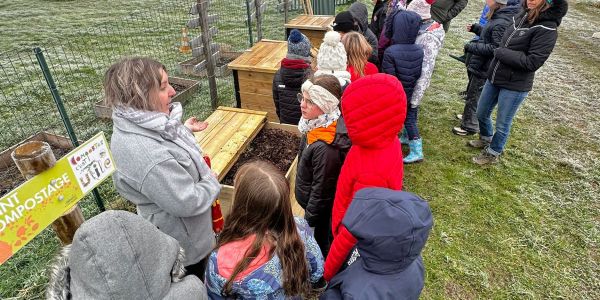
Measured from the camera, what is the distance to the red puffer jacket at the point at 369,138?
196 cm

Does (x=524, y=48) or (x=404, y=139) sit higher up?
(x=524, y=48)

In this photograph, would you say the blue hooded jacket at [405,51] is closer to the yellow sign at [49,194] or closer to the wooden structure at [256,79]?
the wooden structure at [256,79]


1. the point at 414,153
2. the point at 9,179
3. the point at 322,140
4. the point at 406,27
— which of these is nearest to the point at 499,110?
the point at 414,153

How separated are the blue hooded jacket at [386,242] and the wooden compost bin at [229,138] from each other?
5.72 feet

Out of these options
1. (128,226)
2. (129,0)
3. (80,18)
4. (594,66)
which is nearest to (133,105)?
(128,226)

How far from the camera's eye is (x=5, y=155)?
382cm

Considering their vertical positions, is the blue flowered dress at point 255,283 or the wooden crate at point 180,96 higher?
the blue flowered dress at point 255,283

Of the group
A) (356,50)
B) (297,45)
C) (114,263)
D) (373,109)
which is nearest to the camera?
(114,263)

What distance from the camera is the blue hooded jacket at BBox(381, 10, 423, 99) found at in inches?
145

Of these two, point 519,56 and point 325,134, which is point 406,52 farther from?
point 325,134

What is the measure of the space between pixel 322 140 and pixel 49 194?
1.50 meters

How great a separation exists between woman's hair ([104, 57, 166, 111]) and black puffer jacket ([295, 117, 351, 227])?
105cm

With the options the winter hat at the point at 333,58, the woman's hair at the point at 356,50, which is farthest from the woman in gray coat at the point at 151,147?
the woman's hair at the point at 356,50

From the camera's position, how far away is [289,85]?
3.77 metres
